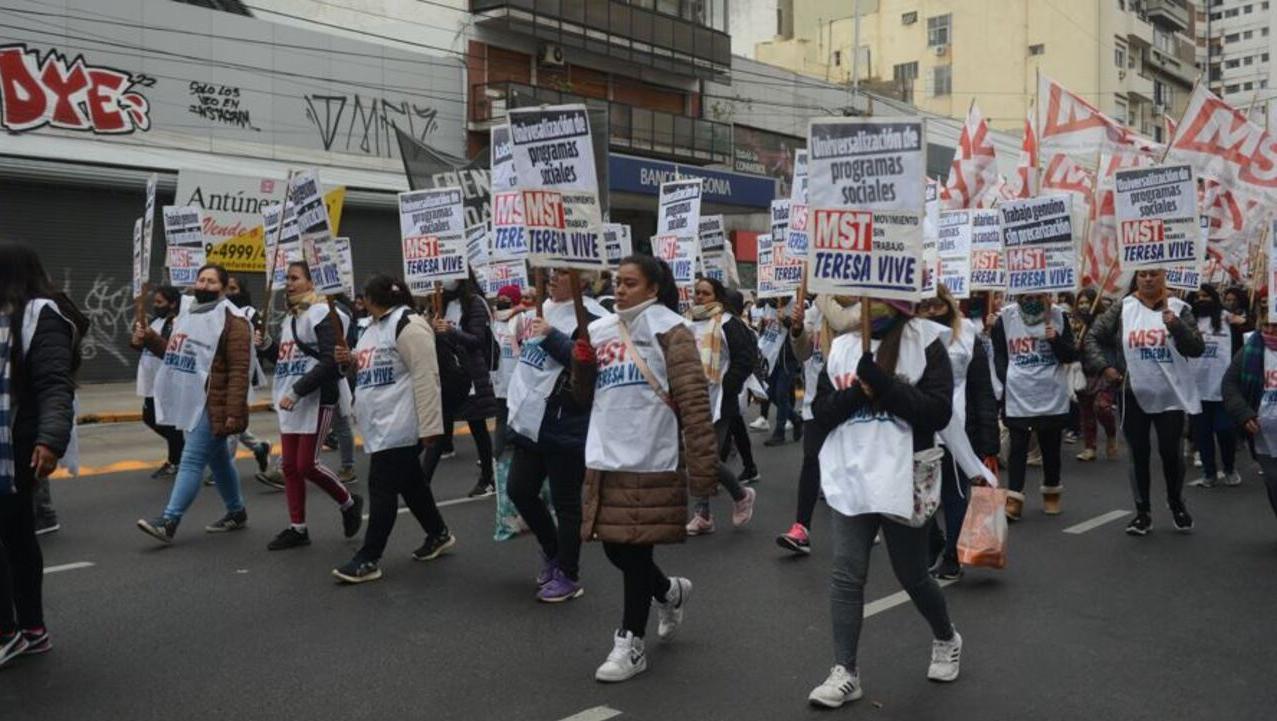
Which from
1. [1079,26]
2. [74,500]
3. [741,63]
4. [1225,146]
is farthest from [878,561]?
[1079,26]

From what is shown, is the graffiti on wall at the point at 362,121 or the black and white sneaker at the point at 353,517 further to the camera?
the graffiti on wall at the point at 362,121

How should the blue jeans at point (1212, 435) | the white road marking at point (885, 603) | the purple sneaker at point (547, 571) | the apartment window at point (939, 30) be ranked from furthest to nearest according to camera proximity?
the apartment window at point (939, 30) < the blue jeans at point (1212, 435) < the purple sneaker at point (547, 571) < the white road marking at point (885, 603)

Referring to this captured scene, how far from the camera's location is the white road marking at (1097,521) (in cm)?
846

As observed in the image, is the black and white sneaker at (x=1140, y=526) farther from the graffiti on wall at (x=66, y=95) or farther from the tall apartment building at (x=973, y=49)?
the tall apartment building at (x=973, y=49)

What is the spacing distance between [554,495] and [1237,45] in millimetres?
103493

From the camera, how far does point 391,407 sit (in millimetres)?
6871

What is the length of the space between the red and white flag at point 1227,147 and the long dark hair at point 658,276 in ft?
31.1

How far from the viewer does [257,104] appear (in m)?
23.5

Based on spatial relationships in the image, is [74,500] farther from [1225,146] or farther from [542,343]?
[1225,146]

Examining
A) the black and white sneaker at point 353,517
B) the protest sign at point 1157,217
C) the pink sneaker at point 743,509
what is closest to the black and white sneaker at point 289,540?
the black and white sneaker at point 353,517

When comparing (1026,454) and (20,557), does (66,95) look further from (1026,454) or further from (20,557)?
(1026,454)

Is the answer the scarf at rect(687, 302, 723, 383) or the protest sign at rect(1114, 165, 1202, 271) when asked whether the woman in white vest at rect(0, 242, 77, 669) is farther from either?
the protest sign at rect(1114, 165, 1202, 271)

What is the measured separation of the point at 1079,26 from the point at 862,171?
56193 millimetres

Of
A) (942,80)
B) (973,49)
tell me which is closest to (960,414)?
(942,80)
